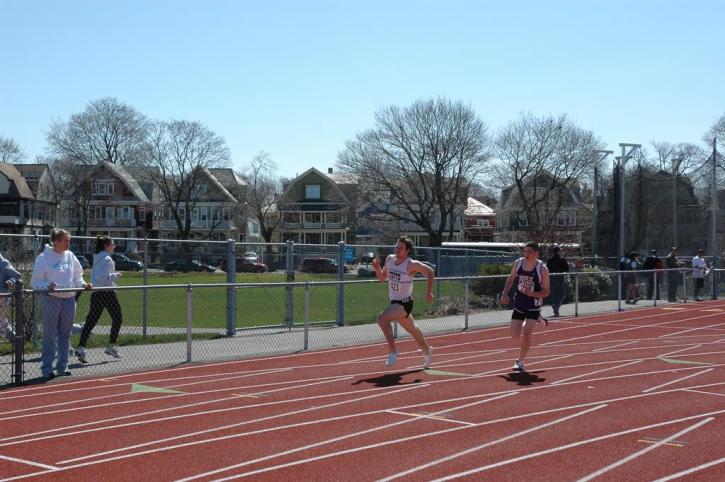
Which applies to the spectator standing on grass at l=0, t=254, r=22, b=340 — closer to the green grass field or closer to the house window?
the green grass field

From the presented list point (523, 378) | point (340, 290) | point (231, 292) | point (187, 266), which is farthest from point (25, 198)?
point (523, 378)

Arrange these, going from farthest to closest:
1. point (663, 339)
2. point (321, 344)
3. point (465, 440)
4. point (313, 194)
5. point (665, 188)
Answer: point (313, 194), point (665, 188), point (663, 339), point (321, 344), point (465, 440)

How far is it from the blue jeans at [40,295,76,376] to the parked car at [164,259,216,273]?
18.4 ft

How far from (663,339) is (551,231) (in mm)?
24650

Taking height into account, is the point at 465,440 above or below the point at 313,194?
below

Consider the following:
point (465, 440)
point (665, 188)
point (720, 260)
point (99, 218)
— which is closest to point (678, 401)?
point (465, 440)

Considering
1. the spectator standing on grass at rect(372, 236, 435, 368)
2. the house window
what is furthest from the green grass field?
the house window

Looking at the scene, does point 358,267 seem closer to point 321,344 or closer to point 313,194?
point 321,344

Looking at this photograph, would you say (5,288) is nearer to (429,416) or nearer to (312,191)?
(429,416)

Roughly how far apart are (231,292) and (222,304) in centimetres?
348

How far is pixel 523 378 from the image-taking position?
10992mm

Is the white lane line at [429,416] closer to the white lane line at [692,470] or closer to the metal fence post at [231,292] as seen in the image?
the white lane line at [692,470]

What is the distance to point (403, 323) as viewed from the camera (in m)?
11.9

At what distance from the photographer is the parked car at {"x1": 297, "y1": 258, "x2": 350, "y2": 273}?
62.6 ft
